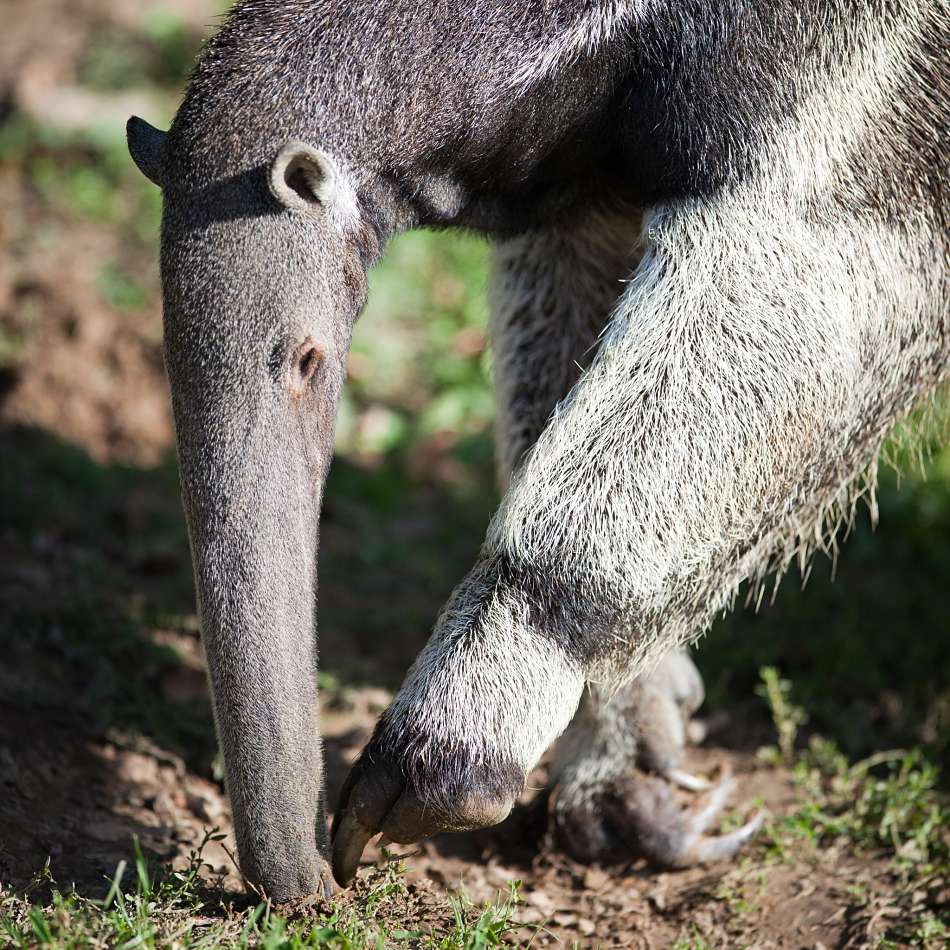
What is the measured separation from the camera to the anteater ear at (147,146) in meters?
2.78

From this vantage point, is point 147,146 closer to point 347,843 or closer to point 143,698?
point 347,843

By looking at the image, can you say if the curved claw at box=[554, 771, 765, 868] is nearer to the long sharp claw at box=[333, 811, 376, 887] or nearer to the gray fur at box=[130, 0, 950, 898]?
the gray fur at box=[130, 0, 950, 898]

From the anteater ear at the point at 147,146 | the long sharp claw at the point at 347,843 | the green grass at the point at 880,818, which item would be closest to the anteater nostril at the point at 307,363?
the anteater ear at the point at 147,146

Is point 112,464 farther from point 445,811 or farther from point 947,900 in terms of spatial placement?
point 947,900

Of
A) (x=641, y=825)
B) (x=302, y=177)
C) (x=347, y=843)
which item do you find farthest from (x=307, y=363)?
(x=641, y=825)

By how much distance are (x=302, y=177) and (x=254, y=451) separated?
1.97 feet

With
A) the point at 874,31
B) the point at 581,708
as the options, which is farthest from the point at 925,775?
the point at 874,31

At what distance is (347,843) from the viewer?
2863 millimetres

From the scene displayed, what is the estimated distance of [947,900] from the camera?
3379mm

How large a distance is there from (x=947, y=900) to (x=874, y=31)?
231cm

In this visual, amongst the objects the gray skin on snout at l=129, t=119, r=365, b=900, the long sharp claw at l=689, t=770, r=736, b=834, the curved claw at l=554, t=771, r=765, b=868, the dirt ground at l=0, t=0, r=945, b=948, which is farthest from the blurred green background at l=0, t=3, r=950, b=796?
the gray skin on snout at l=129, t=119, r=365, b=900

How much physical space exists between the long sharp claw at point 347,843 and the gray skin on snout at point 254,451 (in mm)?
177

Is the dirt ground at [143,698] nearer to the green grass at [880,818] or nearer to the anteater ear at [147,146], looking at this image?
the green grass at [880,818]

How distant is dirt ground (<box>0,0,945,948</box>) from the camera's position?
336 centimetres
